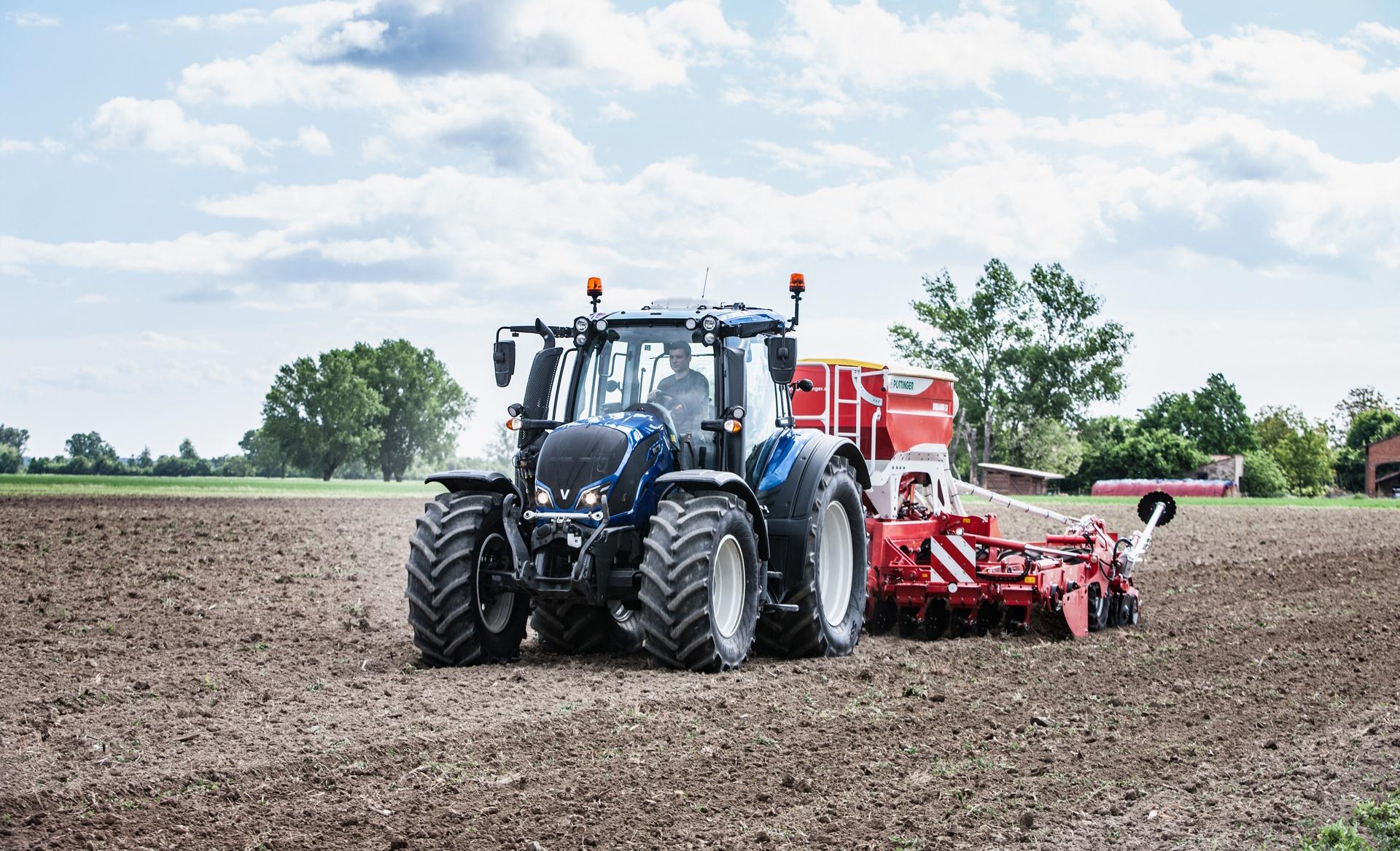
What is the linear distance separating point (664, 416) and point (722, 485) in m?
0.86

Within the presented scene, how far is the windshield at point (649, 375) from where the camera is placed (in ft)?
32.9

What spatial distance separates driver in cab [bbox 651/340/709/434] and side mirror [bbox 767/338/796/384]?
56 centimetres

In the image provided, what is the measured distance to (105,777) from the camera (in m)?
6.50

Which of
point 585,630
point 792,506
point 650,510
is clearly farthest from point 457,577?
point 792,506

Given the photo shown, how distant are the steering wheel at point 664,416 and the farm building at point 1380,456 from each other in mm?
83296

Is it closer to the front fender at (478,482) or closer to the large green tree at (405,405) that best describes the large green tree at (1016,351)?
the large green tree at (405,405)

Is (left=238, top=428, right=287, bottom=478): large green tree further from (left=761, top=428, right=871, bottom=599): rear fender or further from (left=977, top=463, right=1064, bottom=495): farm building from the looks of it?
(left=761, top=428, right=871, bottom=599): rear fender

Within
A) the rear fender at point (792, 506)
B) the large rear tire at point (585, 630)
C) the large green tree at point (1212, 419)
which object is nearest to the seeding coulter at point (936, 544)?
the rear fender at point (792, 506)

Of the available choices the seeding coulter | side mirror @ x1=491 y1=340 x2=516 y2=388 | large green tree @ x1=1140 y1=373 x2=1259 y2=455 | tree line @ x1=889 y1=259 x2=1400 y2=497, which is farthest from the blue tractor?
large green tree @ x1=1140 y1=373 x2=1259 y2=455

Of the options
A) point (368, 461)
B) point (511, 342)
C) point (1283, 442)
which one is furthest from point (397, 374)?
point (511, 342)

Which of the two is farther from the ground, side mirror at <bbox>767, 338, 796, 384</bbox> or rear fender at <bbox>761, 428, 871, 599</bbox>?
side mirror at <bbox>767, 338, 796, 384</bbox>

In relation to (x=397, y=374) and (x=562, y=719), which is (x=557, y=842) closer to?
(x=562, y=719)

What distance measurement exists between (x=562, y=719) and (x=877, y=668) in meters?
3.03

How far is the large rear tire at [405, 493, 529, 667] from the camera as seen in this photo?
9.32m
